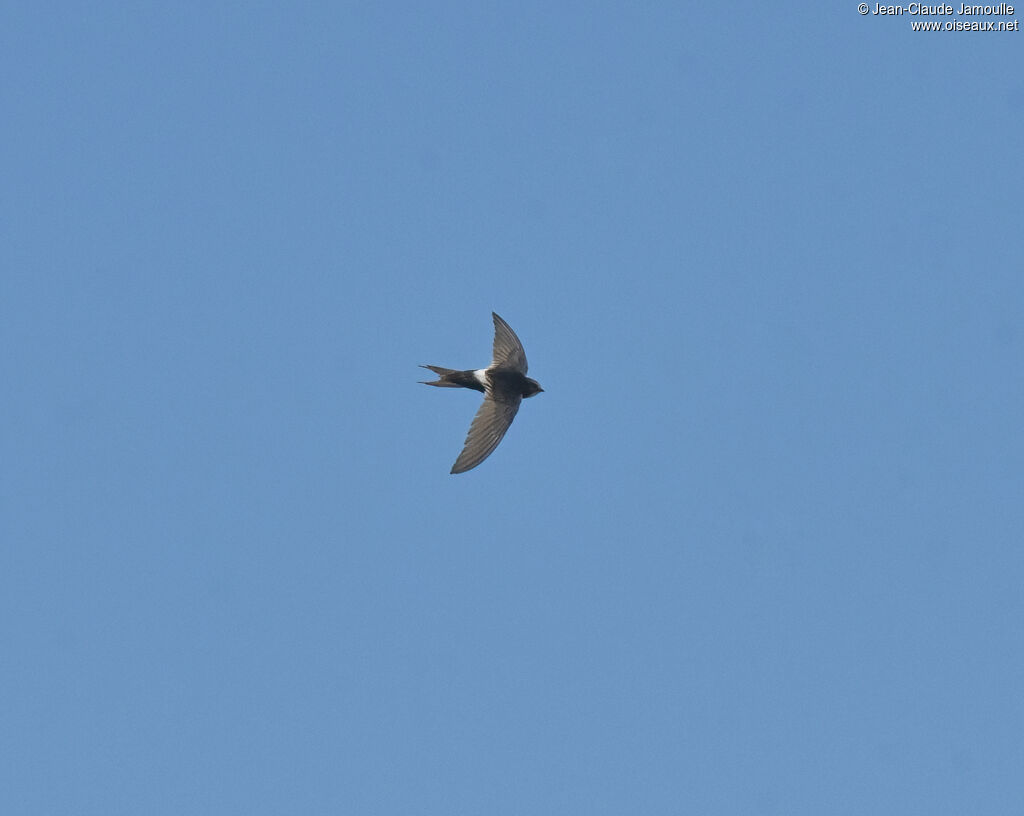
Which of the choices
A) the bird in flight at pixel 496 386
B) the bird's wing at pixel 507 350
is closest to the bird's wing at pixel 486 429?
the bird in flight at pixel 496 386

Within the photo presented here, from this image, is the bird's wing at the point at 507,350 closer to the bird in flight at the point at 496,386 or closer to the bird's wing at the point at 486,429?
the bird in flight at the point at 496,386

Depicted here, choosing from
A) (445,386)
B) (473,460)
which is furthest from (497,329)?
(473,460)

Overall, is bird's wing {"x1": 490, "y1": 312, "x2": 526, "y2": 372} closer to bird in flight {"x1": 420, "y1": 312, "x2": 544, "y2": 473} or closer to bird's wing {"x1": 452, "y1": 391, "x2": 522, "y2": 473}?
bird in flight {"x1": 420, "y1": 312, "x2": 544, "y2": 473}

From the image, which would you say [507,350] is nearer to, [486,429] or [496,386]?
[496,386]

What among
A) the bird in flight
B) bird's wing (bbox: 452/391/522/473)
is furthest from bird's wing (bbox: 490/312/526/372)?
bird's wing (bbox: 452/391/522/473)

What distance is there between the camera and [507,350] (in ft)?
95.6

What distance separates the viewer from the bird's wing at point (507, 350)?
2903 cm

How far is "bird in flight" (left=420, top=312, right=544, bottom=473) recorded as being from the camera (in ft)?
88.4

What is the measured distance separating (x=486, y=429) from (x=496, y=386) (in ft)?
4.72

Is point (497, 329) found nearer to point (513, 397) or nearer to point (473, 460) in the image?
point (513, 397)

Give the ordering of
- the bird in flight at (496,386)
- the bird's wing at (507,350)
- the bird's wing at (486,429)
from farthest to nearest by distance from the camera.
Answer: the bird's wing at (507,350) → the bird in flight at (496,386) → the bird's wing at (486,429)

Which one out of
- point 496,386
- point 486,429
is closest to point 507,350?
point 496,386

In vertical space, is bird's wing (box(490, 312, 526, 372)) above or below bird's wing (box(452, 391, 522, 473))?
above

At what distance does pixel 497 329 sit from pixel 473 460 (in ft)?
12.2
